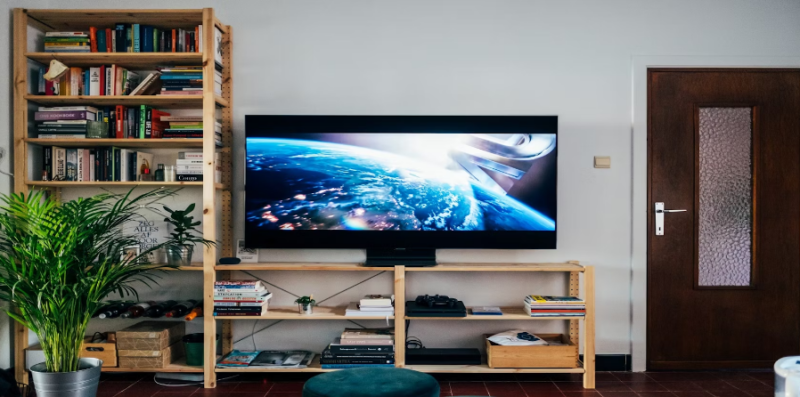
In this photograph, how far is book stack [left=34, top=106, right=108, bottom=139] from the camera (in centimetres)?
321

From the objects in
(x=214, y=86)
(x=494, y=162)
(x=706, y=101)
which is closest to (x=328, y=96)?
(x=214, y=86)

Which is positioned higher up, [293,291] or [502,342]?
[293,291]

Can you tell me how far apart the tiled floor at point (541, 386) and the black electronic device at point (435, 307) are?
1.35 ft

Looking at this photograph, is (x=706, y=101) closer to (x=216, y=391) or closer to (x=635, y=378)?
(x=635, y=378)

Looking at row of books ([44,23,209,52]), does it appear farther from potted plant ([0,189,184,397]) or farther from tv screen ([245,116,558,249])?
potted plant ([0,189,184,397])

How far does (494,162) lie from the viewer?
3.23 metres

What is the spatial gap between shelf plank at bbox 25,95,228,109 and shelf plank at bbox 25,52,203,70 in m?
0.23

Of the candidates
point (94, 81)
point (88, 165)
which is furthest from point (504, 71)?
point (88, 165)

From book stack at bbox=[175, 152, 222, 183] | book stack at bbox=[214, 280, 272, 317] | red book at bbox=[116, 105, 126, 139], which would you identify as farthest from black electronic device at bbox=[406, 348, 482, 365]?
red book at bbox=[116, 105, 126, 139]

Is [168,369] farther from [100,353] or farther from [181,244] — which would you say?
[181,244]

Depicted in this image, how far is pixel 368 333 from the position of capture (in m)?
3.23

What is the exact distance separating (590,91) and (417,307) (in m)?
1.68

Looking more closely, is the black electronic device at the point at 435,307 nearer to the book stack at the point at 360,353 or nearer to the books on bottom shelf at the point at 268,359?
the book stack at the point at 360,353

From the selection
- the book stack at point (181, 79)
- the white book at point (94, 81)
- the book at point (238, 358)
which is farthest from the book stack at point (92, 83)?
the book at point (238, 358)
